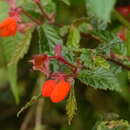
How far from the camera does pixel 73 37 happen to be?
4.98 feet

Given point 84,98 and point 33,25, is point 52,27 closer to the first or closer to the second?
point 33,25

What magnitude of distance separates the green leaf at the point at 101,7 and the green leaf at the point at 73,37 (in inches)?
4.9

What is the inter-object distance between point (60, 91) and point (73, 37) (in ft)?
1.17

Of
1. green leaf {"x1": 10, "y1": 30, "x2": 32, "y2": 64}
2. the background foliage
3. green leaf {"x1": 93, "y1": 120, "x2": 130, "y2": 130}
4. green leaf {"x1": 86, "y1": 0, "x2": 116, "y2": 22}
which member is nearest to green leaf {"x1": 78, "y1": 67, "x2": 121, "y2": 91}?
the background foliage

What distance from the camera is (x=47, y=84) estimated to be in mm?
1229

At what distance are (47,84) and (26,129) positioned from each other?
1257 mm

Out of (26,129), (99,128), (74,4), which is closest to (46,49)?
(99,128)

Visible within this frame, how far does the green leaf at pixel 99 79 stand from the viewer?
1279 millimetres

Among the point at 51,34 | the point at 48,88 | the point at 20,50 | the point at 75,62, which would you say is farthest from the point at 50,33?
the point at 48,88

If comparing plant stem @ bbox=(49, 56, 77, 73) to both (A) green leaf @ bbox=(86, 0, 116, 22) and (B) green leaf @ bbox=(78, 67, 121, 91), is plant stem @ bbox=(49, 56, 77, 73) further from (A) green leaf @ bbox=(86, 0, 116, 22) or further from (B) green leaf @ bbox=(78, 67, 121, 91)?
(A) green leaf @ bbox=(86, 0, 116, 22)

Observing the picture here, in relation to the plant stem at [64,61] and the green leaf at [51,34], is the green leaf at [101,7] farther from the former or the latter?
the plant stem at [64,61]

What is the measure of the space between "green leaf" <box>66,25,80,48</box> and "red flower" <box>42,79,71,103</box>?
271 mm

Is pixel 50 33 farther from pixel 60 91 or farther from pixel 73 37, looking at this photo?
pixel 60 91

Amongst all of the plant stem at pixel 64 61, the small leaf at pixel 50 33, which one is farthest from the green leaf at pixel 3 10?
the plant stem at pixel 64 61
